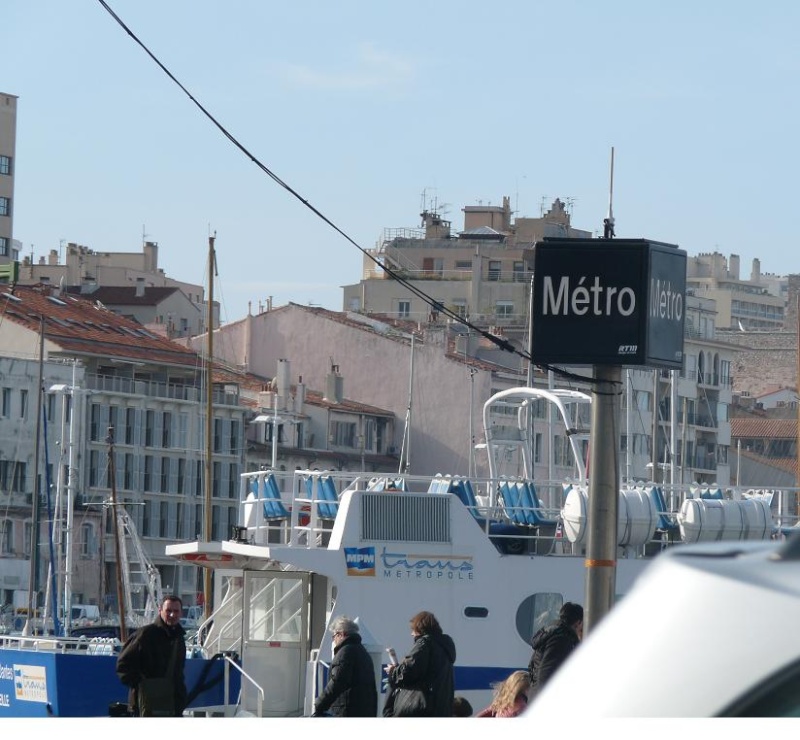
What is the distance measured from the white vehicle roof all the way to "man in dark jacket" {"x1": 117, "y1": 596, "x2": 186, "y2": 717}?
9808mm

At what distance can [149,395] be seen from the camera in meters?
80.5

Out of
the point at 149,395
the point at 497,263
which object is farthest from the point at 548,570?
the point at 497,263

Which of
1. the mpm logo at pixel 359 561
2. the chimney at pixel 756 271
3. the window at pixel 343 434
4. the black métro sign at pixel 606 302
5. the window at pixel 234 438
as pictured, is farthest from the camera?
the chimney at pixel 756 271

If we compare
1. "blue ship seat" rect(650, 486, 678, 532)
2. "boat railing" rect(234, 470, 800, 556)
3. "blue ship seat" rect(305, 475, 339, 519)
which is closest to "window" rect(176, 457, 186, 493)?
"boat railing" rect(234, 470, 800, 556)

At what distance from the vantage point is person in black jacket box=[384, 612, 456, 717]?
1054 centimetres

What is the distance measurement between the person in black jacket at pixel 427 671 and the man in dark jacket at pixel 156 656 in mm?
1519

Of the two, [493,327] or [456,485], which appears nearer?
[456,485]

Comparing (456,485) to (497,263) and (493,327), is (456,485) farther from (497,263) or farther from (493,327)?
(497,263)

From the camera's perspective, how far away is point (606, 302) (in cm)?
1020

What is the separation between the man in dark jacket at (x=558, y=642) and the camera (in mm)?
10906

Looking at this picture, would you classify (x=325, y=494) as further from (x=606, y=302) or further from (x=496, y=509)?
(x=606, y=302)

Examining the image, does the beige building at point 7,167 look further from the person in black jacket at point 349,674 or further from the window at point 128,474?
the person in black jacket at point 349,674

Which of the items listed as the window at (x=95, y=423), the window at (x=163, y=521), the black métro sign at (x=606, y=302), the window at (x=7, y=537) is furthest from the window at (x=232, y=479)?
the black métro sign at (x=606, y=302)
